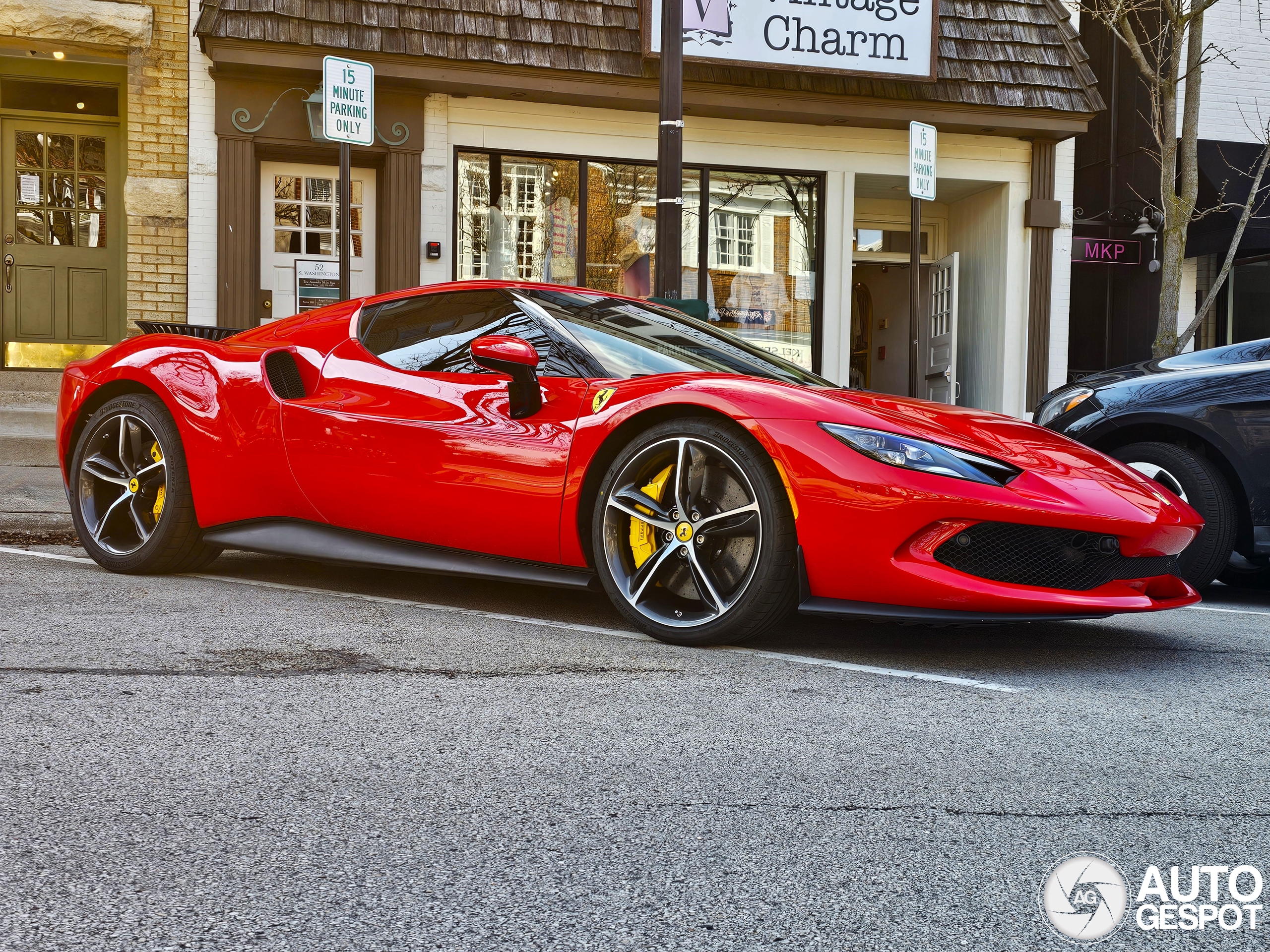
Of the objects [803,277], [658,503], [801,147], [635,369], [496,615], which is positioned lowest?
[496,615]

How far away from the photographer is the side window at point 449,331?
4.44 m

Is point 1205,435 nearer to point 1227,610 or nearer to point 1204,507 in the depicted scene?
point 1204,507

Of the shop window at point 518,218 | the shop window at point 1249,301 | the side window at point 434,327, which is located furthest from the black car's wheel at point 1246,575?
the shop window at point 1249,301

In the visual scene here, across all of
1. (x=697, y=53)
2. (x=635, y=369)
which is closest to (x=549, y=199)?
(x=697, y=53)

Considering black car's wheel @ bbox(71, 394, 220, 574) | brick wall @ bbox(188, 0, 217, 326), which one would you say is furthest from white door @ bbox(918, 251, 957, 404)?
black car's wheel @ bbox(71, 394, 220, 574)

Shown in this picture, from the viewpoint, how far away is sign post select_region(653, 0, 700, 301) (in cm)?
750

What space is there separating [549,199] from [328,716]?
9.64 m

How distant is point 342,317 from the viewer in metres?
4.99

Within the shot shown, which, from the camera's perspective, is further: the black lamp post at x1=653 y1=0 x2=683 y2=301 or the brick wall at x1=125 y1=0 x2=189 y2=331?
the brick wall at x1=125 y1=0 x2=189 y2=331

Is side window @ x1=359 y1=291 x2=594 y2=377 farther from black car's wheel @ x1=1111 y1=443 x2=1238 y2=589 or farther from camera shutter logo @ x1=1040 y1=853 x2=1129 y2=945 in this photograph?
black car's wheel @ x1=1111 y1=443 x2=1238 y2=589

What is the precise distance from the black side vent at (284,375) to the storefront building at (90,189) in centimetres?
688

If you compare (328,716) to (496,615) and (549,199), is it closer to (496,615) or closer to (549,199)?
(496,615)

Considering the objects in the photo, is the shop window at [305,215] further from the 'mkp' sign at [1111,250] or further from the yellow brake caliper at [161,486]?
the 'mkp' sign at [1111,250]

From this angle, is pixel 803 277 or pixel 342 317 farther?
pixel 803 277
